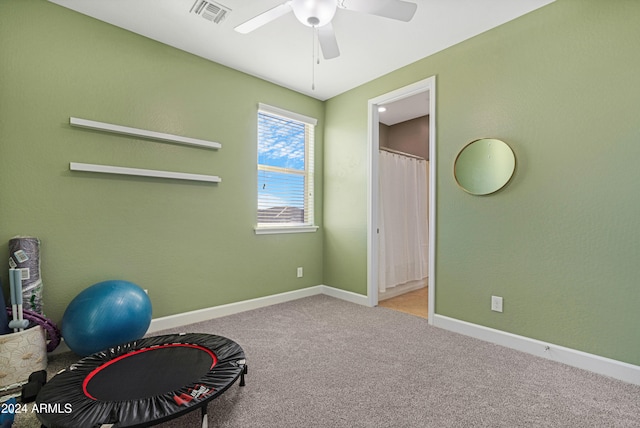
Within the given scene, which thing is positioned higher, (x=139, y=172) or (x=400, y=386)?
(x=139, y=172)

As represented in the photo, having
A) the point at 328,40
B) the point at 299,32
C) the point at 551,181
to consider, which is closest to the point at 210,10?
the point at 299,32

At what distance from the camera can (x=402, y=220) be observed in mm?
4371

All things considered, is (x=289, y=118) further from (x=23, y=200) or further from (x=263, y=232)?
(x=23, y=200)

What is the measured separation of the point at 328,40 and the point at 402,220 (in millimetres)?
2784

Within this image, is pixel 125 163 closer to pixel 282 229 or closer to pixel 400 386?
pixel 282 229

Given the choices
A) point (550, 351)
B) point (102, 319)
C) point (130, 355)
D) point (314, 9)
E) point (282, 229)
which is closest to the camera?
point (314, 9)

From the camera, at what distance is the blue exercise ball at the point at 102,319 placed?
212 centimetres

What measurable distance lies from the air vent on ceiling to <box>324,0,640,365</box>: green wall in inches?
76.7

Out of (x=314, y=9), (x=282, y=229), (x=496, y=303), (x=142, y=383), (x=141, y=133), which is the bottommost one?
(x=142, y=383)

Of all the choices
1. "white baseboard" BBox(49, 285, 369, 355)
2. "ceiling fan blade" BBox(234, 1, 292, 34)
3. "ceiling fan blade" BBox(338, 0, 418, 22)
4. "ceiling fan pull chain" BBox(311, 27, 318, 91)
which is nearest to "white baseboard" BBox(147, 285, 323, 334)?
"white baseboard" BBox(49, 285, 369, 355)

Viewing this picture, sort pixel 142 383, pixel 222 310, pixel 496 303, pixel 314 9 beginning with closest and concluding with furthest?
1. pixel 142 383
2. pixel 314 9
3. pixel 496 303
4. pixel 222 310

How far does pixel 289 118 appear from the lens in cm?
388

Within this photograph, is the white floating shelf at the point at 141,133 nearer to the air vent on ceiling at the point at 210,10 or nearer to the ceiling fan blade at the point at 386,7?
the air vent on ceiling at the point at 210,10

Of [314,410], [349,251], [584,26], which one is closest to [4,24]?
[314,410]
